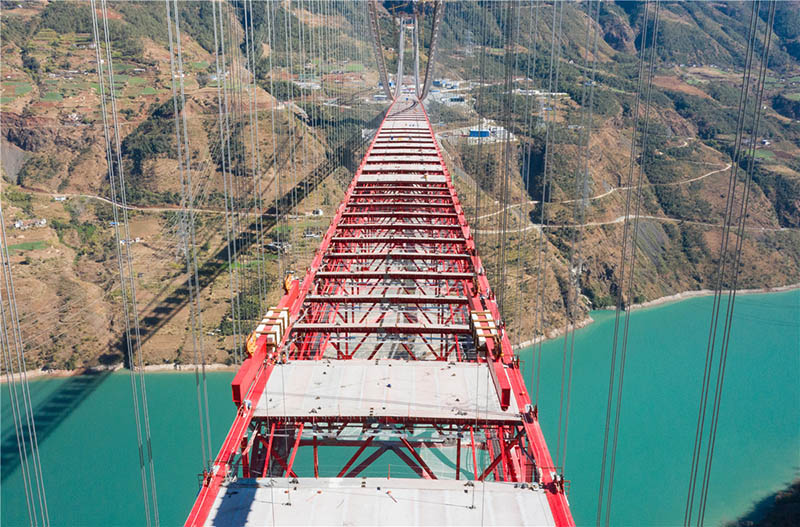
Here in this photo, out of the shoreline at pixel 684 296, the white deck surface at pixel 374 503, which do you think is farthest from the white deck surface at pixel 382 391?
the shoreline at pixel 684 296

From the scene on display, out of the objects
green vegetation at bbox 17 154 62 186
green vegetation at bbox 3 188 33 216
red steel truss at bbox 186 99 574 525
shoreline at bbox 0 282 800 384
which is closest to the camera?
red steel truss at bbox 186 99 574 525

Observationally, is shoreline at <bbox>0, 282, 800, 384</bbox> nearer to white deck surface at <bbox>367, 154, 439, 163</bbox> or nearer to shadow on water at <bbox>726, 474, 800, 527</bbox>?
white deck surface at <bbox>367, 154, 439, 163</bbox>

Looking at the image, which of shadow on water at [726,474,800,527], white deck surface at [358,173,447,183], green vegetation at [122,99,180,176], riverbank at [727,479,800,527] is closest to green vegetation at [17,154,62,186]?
green vegetation at [122,99,180,176]

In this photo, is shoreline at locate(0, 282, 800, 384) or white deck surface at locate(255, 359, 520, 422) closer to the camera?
white deck surface at locate(255, 359, 520, 422)

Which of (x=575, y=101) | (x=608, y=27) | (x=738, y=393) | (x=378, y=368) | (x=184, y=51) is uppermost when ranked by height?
(x=608, y=27)

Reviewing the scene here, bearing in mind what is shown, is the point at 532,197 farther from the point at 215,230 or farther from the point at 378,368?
the point at 378,368

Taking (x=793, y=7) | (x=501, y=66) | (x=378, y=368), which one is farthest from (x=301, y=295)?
(x=793, y=7)

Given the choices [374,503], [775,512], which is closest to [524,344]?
[775,512]
